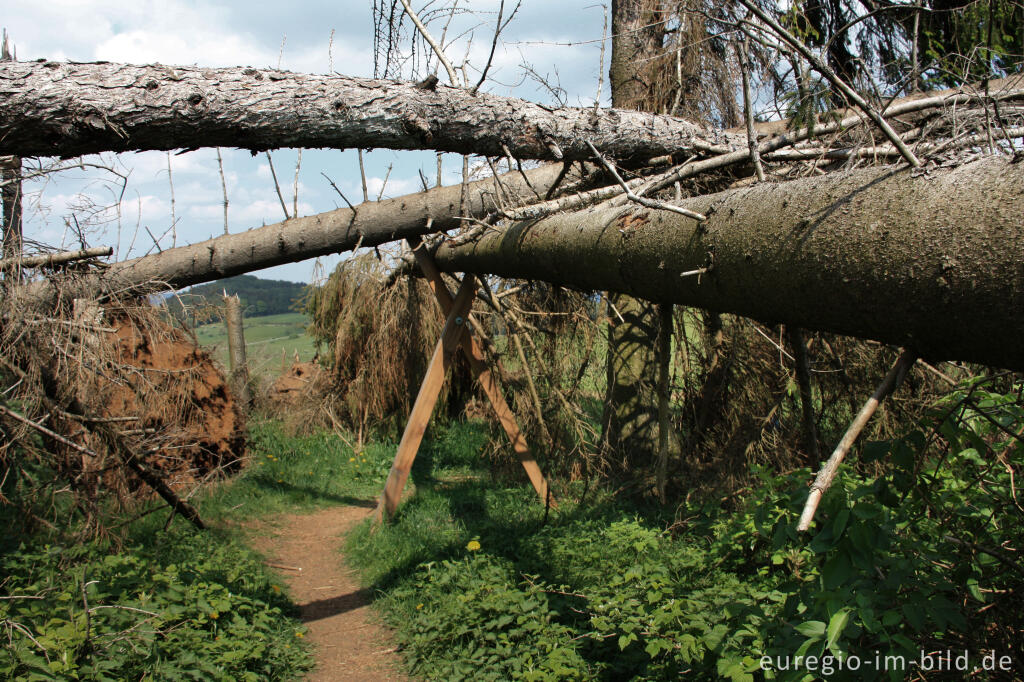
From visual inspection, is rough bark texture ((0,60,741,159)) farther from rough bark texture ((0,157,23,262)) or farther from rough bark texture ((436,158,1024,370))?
rough bark texture ((436,158,1024,370))

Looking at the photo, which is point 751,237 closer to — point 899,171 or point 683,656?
point 899,171

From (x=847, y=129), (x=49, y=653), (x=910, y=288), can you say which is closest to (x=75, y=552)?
(x=49, y=653)

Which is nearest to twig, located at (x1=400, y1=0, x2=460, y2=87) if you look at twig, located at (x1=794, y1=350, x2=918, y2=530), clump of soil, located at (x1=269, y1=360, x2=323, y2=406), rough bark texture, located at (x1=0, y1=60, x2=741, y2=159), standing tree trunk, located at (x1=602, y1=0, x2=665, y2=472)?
rough bark texture, located at (x1=0, y1=60, x2=741, y2=159)

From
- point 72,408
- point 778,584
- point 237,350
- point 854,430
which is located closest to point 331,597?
point 72,408

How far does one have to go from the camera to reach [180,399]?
254 inches

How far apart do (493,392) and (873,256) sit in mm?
4503

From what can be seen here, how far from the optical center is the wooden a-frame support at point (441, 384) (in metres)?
5.70

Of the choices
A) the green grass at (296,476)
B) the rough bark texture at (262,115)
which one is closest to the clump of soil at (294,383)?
the green grass at (296,476)

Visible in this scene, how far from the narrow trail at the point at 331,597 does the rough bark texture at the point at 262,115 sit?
3004 millimetres

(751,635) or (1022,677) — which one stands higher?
(1022,677)

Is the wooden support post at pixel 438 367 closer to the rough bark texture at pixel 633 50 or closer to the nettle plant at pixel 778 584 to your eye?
the nettle plant at pixel 778 584

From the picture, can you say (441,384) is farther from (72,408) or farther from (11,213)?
(11,213)

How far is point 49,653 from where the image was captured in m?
3.01

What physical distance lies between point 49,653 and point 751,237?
3.42 meters
